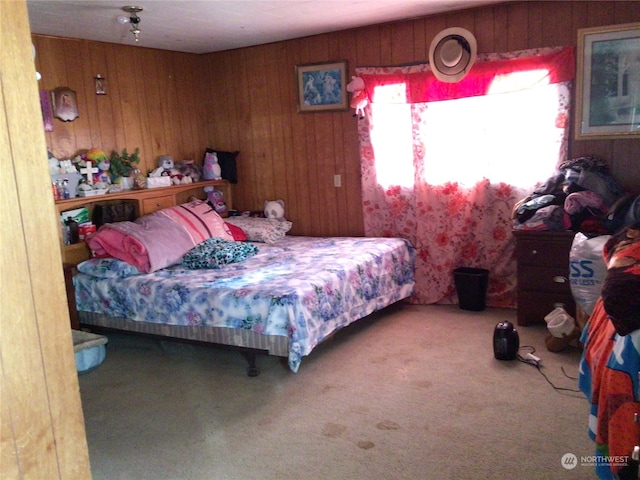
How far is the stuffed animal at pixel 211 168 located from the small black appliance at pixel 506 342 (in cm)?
298

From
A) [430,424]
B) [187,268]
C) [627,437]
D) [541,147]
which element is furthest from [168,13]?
[627,437]

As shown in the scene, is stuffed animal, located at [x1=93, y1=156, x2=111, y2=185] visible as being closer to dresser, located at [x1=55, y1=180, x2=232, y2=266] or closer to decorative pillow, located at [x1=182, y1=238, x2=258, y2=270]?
dresser, located at [x1=55, y1=180, x2=232, y2=266]

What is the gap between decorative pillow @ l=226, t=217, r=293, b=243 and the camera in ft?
15.5

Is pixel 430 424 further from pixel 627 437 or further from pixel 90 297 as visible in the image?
pixel 90 297

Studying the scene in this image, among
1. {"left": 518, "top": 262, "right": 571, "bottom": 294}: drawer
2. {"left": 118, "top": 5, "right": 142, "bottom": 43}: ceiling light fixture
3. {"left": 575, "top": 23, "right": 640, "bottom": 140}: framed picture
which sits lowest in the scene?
{"left": 518, "top": 262, "right": 571, "bottom": 294}: drawer

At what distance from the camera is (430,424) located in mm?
2639

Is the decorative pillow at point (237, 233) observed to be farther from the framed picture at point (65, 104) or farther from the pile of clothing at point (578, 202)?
the pile of clothing at point (578, 202)

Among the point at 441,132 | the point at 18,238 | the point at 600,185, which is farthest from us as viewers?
the point at 441,132

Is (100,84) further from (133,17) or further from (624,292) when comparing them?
(624,292)

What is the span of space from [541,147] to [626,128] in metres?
0.54

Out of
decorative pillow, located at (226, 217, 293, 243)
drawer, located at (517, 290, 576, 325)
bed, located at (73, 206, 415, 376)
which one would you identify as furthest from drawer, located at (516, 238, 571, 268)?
decorative pillow, located at (226, 217, 293, 243)

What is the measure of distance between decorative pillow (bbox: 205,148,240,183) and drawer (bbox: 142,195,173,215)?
68 centimetres

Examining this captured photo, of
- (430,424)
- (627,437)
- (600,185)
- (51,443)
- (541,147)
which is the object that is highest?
(541,147)

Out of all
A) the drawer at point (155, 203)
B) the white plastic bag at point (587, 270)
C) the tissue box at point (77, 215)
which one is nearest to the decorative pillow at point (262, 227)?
the drawer at point (155, 203)
